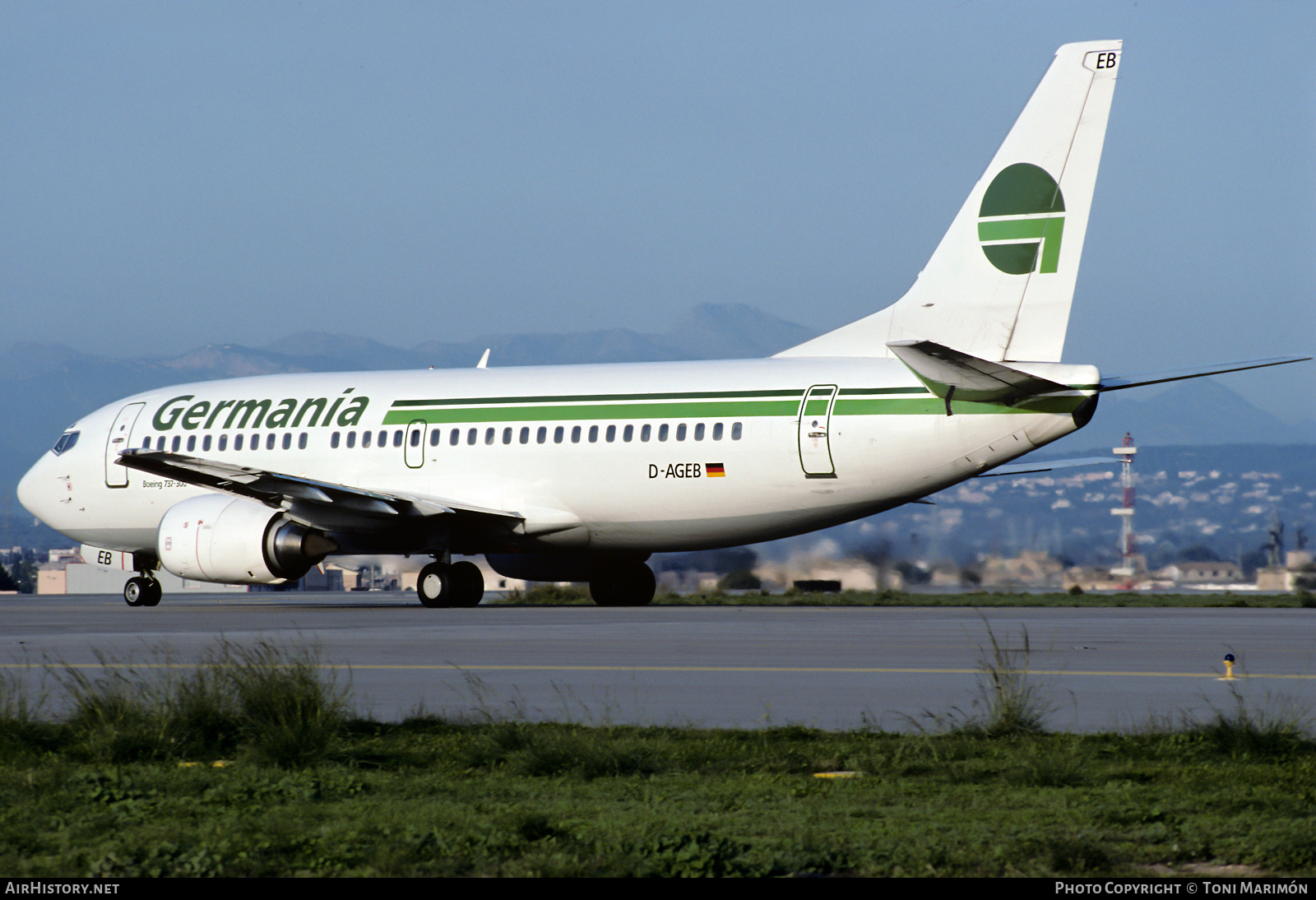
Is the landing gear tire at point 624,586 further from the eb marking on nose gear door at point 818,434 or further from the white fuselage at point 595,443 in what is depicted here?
the eb marking on nose gear door at point 818,434

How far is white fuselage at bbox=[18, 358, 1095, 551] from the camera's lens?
2528 centimetres

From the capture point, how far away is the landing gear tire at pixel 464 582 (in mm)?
29297

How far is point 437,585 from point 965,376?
11217mm

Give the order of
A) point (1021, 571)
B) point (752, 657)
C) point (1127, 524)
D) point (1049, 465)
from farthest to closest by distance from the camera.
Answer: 1. point (1127, 524)
2. point (1021, 571)
3. point (1049, 465)
4. point (752, 657)

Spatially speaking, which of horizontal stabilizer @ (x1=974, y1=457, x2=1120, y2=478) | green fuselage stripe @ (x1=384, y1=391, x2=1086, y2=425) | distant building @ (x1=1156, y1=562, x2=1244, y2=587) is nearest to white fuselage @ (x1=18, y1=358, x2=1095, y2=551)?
green fuselage stripe @ (x1=384, y1=391, x2=1086, y2=425)

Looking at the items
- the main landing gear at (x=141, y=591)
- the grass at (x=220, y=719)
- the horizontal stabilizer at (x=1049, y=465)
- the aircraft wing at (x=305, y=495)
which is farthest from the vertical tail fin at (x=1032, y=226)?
the main landing gear at (x=141, y=591)

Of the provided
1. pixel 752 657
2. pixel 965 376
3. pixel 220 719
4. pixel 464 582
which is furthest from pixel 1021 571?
pixel 220 719

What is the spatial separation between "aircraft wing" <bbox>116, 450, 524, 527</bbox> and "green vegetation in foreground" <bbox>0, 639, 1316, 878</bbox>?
16.4 metres

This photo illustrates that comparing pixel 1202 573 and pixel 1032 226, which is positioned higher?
pixel 1032 226

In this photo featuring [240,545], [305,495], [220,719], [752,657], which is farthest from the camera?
[240,545]

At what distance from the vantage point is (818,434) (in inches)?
1013

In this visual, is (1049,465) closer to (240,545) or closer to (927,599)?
(927,599)

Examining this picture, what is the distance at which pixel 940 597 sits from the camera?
35938mm

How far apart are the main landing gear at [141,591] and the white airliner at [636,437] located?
2.2 inches
